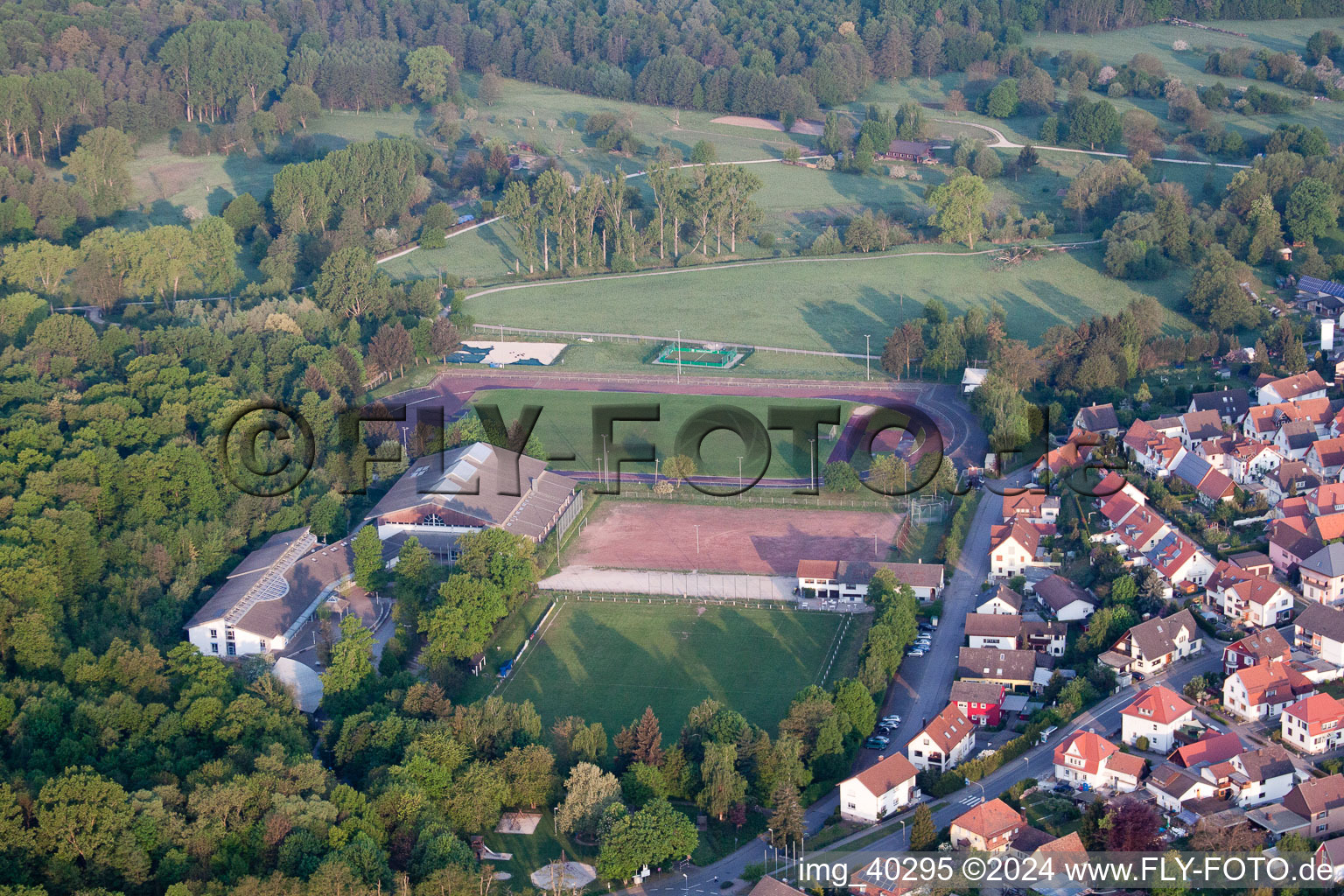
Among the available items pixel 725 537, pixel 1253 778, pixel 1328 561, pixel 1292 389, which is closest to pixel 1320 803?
pixel 1253 778

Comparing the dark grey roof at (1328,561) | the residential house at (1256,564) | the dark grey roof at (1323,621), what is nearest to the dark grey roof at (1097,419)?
the residential house at (1256,564)

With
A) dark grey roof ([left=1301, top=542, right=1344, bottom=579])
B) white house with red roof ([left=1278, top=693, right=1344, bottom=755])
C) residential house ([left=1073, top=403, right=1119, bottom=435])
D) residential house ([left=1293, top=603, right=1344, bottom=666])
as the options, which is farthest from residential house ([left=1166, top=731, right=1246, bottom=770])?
residential house ([left=1073, top=403, right=1119, bottom=435])

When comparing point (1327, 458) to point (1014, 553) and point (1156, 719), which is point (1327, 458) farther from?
point (1156, 719)

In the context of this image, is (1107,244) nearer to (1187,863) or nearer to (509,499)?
(509,499)

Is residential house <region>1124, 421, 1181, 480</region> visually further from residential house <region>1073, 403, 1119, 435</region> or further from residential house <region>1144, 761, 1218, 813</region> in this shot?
residential house <region>1144, 761, 1218, 813</region>

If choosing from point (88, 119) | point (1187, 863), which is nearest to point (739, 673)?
point (1187, 863)

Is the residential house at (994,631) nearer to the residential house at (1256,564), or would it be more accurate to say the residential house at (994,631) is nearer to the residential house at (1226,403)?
the residential house at (1256,564)
